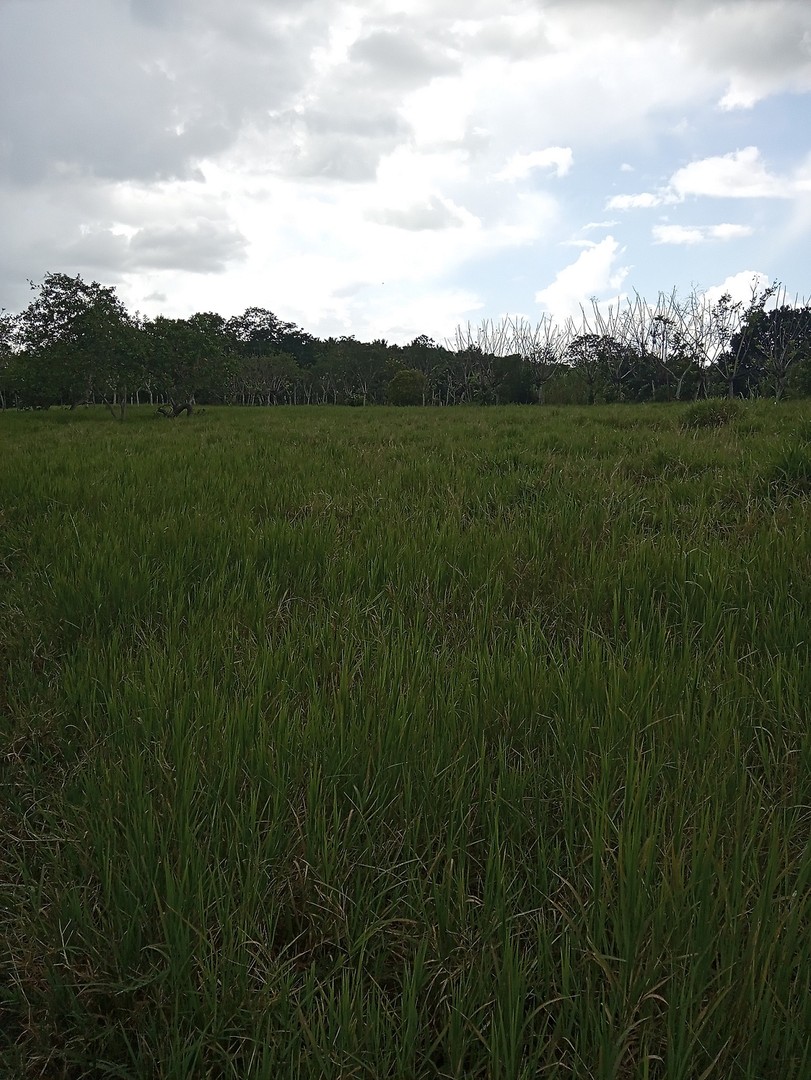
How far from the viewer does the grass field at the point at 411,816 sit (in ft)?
3.30

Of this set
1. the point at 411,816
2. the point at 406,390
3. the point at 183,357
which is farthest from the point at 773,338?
the point at 411,816

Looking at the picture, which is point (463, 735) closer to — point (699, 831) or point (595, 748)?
point (595, 748)

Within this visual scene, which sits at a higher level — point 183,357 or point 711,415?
point 183,357

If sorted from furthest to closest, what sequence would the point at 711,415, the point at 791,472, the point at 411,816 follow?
the point at 711,415 → the point at 791,472 → the point at 411,816

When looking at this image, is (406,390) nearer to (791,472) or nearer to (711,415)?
(711,415)

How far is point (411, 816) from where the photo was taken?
58.2 inches

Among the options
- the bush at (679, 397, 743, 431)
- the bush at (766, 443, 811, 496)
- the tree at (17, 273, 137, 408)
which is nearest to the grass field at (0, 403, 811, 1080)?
the bush at (766, 443, 811, 496)

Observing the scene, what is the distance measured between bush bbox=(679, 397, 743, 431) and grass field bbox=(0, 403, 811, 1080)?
6776 millimetres

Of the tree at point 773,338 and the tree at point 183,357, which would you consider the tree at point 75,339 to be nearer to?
the tree at point 183,357

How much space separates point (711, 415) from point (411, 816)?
388 inches

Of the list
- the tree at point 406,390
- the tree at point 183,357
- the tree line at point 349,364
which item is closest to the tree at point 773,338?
the tree line at point 349,364

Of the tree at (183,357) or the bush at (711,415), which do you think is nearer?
the bush at (711,415)

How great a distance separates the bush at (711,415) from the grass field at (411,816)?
6776 mm

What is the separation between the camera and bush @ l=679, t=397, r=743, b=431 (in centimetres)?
927
